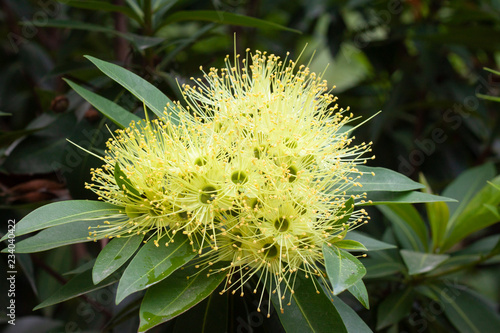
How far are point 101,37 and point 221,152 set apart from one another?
2368 mm

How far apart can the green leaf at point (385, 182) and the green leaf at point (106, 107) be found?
0.79 metres

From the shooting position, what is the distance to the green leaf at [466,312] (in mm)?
1942

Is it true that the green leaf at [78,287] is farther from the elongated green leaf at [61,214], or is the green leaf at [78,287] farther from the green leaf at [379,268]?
the green leaf at [379,268]

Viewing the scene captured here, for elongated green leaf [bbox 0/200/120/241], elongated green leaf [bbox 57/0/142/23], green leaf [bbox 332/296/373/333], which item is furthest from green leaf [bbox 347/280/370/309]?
elongated green leaf [bbox 57/0/142/23]

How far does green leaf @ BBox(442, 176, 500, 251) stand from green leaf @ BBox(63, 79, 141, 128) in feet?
4.55

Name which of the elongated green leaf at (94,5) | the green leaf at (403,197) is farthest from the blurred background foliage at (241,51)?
the green leaf at (403,197)

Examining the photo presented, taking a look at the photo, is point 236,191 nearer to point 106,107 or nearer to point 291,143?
point 291,143

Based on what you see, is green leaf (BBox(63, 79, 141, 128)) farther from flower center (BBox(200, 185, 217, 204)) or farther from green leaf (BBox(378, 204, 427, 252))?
green leaf (BBox(378, 204, 427, 252))

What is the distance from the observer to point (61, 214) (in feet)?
3.97

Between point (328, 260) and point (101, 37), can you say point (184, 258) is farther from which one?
point (101, 37)

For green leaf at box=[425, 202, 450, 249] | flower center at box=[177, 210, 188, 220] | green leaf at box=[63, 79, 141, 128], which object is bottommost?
green leaf at box=[425, 202, 450, 249]

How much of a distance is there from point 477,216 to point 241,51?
1803 mm

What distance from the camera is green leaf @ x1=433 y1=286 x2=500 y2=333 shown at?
6.37 ft

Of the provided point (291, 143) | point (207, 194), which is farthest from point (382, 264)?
point (207, 194)
